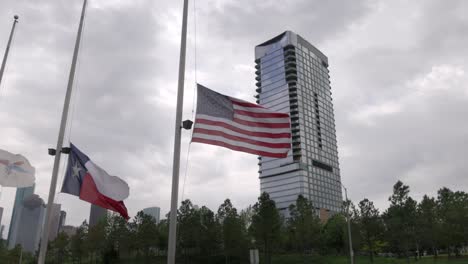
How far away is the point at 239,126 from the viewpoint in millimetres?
16125

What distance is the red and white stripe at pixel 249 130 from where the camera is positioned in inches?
601

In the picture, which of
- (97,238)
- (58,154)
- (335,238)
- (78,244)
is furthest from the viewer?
(335,238)

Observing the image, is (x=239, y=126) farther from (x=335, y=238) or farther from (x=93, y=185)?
(x=335, y=238)

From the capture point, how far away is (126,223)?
84.6m

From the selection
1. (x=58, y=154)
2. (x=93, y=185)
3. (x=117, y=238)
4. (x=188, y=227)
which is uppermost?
(x=188, y=227)

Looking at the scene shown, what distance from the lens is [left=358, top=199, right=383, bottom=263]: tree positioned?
224 feet

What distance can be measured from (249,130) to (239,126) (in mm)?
470

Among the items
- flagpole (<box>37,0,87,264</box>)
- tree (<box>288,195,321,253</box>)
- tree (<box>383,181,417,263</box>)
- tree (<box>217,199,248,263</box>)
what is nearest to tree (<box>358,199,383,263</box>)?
tree (<box>383,181,417,263</box>)

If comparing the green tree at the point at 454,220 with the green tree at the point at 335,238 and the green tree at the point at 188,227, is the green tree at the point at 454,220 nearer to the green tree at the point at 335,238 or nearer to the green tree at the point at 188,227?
the green tree at the point at 335,238

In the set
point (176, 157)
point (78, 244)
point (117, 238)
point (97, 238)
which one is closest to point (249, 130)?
point (176, 157)

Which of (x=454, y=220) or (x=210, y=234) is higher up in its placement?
(x=454, y=220)

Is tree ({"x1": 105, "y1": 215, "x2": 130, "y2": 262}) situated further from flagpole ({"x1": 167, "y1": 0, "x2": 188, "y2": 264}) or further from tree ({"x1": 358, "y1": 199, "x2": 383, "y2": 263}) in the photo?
flagpole ({"x1": 167, "y1": 0, "x2": 188, "y2": 264})

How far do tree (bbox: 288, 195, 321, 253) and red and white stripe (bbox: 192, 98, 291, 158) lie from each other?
61.7m

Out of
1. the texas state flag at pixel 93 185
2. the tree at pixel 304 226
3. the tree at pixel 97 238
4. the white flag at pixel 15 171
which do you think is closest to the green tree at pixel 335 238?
the tree at pixel 304 226
